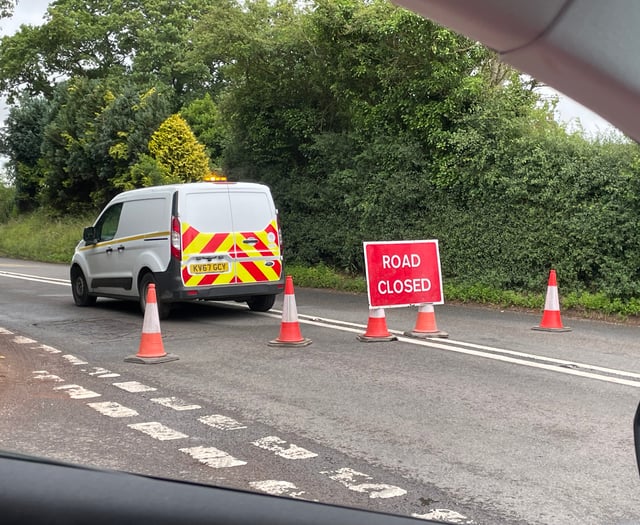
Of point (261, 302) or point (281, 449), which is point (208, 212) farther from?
point (281, 449)

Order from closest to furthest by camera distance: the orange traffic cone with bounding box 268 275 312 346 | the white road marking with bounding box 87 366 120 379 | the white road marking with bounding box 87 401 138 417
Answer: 1. the white road marking with bounding box 87 401 138 417
2. the white road marking with bounding box 87 366 120 379
3. the orange traffic cone with bounding box 268 275 312 346

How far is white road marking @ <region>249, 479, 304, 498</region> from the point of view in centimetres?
451

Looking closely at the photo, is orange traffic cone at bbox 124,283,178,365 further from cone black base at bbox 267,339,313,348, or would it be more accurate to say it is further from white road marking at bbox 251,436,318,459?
white road marking at bbox 251,436,318,459

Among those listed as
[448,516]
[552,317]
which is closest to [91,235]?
[552,317]

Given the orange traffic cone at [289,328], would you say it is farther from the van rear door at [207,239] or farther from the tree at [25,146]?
the tree at [25,146]

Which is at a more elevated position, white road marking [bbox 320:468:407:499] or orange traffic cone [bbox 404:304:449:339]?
orange traffic cone [bbox 404:304:449:339]

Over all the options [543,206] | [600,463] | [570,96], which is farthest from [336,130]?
[570,96]

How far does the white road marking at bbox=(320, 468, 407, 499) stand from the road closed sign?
5.31 metres

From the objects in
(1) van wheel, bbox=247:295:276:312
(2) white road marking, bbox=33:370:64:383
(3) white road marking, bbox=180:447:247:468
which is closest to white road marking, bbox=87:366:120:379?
(2) white road marking, bbox=33:370:64:383

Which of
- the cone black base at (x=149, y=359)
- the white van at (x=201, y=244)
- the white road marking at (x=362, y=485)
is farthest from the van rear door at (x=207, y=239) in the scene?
the white road marking at (x=362, y=485)

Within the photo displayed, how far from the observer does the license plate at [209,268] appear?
11.9 metres

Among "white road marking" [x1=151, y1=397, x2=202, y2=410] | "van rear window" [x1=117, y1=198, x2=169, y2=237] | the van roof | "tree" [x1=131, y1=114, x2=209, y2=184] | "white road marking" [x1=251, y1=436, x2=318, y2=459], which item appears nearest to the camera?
"white road marking" [x1=251, y1=436, x2=318, y2=459]

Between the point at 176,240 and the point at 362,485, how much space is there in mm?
7793

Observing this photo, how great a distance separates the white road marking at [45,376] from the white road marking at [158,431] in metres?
2.12
